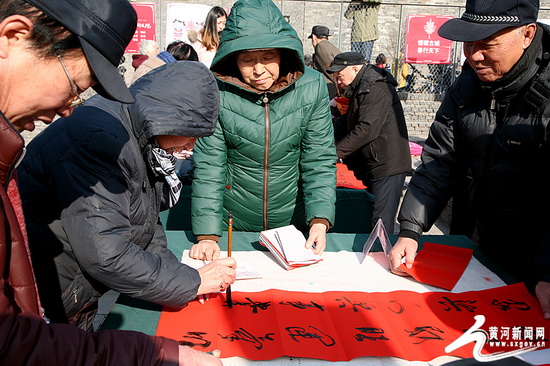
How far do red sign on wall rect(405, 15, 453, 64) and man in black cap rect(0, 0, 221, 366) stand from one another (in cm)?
1012

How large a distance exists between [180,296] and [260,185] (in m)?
0.86

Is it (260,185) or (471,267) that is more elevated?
(260,185)

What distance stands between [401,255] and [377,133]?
1705 millimetres

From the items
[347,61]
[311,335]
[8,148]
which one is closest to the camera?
[8,148]

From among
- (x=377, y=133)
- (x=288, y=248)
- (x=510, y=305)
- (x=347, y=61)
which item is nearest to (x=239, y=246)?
(x=288, y=248)

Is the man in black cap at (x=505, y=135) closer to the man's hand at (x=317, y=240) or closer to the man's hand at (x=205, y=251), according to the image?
the man's hand at (x=317, y=240)

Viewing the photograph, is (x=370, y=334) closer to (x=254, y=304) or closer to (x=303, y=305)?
(x=303, y=305)

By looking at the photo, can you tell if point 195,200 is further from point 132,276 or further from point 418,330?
point 418,330

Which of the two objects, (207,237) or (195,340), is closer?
(195,340)

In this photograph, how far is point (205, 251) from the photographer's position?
1.78 m

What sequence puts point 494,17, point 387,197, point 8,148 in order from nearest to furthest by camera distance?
point 8,148, point 494,17, point 387,197

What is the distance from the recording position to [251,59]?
197cm

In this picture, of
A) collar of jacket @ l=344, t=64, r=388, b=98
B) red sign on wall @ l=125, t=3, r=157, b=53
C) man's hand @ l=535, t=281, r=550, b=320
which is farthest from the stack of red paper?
red sign on wall @ l=125, t=3, r=157, b=53

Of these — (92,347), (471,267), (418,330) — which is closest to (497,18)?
(471,267)
